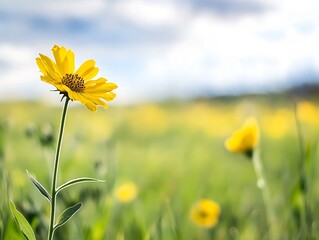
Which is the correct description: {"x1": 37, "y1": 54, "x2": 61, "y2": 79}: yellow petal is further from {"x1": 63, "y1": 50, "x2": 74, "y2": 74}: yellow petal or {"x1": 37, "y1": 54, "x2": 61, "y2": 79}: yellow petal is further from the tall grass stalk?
the tall grass stalk

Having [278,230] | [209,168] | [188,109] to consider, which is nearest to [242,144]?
[278,230]

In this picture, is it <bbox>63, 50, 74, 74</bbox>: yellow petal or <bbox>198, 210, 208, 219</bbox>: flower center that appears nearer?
<bbox>63, 50, 74, 74</bbox>: yellow petal

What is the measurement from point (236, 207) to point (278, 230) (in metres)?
0.59

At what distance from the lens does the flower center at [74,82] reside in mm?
640

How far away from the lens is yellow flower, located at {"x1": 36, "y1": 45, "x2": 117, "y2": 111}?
61cm

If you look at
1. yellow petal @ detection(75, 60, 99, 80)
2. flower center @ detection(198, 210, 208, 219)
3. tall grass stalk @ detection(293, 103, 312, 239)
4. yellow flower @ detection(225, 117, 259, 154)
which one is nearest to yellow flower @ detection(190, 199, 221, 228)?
flower center @ detection(198, 210, 208, 219)

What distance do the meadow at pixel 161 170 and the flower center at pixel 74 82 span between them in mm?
249

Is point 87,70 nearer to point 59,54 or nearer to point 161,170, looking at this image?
point 59,54

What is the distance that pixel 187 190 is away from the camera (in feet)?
6.61

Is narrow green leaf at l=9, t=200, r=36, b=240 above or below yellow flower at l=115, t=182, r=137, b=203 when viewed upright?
above

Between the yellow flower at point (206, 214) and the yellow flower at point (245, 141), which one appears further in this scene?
the yellow flower at point (206, 214)

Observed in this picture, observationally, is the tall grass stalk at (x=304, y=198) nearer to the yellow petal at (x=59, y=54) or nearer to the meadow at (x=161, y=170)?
the meadow at (x=161, y=170)

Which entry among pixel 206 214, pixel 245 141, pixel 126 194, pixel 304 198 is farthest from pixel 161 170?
pixel 304 198

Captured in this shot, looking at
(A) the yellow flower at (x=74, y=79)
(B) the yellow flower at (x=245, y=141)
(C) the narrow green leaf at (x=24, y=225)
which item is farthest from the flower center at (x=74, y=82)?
(B) the yellow flower at (x=245, y=141)
